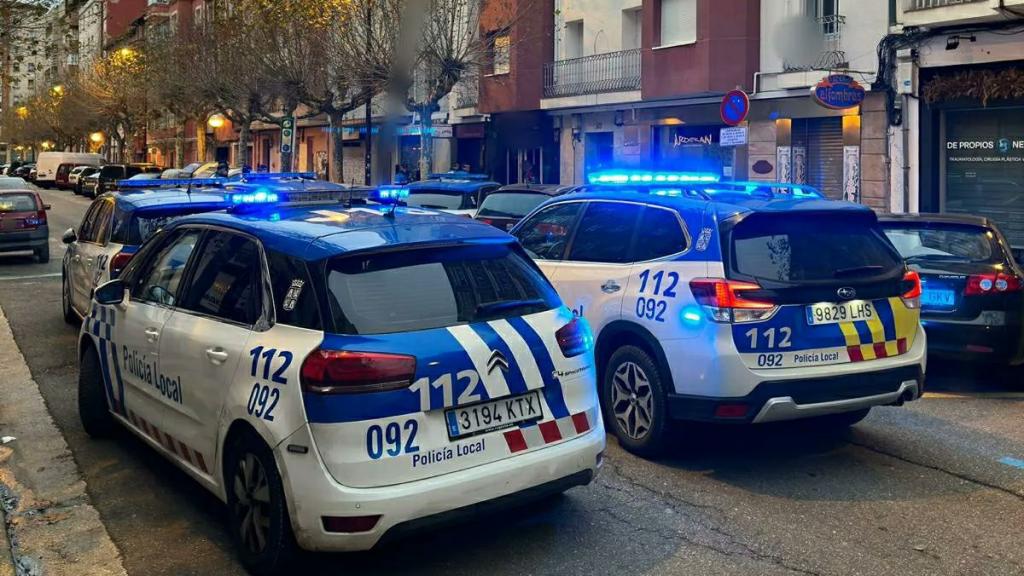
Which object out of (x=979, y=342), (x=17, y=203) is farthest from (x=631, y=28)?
(x=979, y=342)

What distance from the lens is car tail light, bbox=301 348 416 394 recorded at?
4.04m

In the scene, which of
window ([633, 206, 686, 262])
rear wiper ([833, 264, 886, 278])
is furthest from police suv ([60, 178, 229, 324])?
rear wiper ([833, 264, 886, 278])

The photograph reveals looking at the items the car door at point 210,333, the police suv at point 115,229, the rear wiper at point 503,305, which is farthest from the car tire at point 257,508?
the police suv at point 115,229

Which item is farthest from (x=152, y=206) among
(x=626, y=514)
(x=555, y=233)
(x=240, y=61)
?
(x=240, y=61)

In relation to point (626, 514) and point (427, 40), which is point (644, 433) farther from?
point (427, 40)

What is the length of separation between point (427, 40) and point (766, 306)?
2281 cm

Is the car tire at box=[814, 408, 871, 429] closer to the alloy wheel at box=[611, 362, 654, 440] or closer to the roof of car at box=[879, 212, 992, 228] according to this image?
the alloy wheel at box=[611, 362, 654, 440]

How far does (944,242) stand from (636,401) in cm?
394

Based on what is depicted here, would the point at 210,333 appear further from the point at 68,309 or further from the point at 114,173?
the point at 114,173

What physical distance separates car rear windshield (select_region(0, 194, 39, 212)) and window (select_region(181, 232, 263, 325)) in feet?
51.3

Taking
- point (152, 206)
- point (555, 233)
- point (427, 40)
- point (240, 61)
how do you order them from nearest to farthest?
point (555, 233)
point (152, 206)
point (427, 40)
point (240, 61)

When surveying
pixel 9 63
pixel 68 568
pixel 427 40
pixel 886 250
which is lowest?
pixel 68 568

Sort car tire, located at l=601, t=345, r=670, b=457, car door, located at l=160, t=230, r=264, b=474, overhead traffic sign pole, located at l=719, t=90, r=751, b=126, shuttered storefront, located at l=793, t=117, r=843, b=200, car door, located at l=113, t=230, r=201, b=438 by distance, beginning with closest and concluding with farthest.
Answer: car door, located at l=160, t=230, r=264, b=474
car door, located at l=113, t=230, r=201, b=438
car tire, located at l=601, t=345, r=670, b=457
overhead traffic sign pole, located at l=719, t=90, r=751, b=126
shuttered storefront, located at l=793, t=117, r=843, b=200

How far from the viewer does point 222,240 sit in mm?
5172
